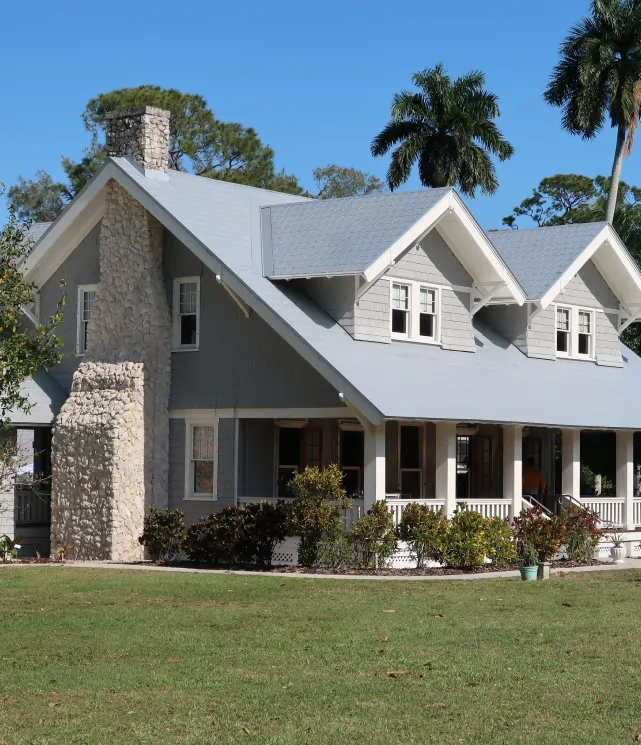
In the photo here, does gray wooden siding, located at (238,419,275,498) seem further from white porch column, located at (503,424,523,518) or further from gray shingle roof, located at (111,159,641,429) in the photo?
white porch column, located at (503,424,523,518)

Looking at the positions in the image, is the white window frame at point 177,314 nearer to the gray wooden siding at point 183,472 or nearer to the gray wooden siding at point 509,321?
the gray wooden siding at point 183,472

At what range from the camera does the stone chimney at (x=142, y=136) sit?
28453mm

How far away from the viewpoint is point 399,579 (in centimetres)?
2228

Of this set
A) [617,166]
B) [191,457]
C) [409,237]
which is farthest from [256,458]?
[617,166]

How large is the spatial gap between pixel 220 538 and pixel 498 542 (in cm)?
515

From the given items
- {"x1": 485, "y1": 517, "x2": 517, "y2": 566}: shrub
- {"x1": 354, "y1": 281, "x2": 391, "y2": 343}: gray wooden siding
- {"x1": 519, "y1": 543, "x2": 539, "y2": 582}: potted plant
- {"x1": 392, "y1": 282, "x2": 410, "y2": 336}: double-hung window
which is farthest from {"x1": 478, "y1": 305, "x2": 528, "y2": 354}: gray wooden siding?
{"x1": 485, "y1": 517, "x2": 517, "y2": 566}: shrub

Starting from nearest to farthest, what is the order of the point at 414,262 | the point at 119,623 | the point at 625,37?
1. the point at 119,623
2. the point at 414,262
3. the point at 625,37

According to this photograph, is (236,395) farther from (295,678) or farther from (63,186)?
(63,186)

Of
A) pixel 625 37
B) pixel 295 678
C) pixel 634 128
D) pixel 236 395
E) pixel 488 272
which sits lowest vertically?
pixel 295 678

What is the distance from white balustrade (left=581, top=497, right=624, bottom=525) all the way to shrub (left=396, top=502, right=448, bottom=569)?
19.4 feet

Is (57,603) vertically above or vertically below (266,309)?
below

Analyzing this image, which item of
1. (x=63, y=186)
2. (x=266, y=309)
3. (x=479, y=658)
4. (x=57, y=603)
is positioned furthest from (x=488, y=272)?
(x=63, y=186)

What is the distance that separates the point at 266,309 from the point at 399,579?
601 centimetres

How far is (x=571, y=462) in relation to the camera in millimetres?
29469
